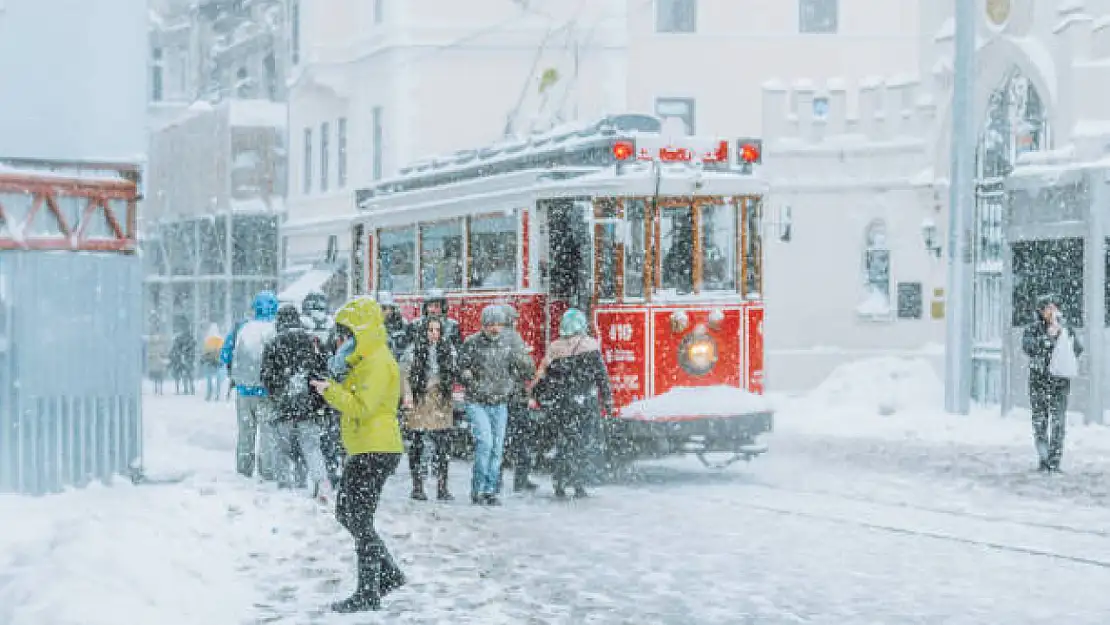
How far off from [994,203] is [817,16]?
15751 mm

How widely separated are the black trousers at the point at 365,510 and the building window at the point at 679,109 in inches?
1209

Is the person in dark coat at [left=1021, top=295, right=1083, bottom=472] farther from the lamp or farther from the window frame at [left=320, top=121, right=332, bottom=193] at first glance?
the window frame at [left=320, top=121, right=332, bottom=193]

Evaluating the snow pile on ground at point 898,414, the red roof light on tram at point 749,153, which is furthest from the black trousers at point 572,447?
the snow pile on ground at point 898,414

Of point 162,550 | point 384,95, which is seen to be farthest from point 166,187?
point 162,550

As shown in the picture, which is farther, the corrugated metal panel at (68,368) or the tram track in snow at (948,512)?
the corrugated metal panel at (68,368)

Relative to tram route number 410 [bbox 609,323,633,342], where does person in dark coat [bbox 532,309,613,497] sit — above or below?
below

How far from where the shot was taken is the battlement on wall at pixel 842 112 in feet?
98.4

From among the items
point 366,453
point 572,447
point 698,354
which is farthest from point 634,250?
point 366,453

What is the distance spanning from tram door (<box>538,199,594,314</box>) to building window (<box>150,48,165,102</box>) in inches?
1409

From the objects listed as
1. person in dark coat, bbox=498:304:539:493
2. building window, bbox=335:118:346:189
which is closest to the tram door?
person in dark coat, bbox=498:304:539:493

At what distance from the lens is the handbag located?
17516mm

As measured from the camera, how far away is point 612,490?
16.5 m

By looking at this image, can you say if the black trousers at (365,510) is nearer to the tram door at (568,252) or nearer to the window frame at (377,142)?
the tram door at (568,252)

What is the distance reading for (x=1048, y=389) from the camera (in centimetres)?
1761
